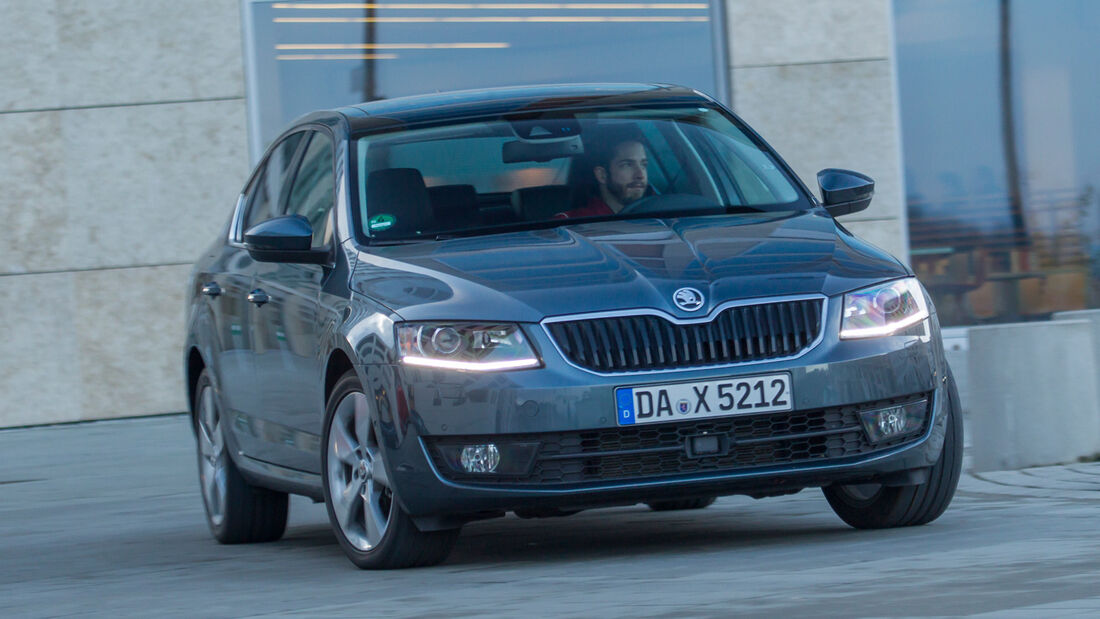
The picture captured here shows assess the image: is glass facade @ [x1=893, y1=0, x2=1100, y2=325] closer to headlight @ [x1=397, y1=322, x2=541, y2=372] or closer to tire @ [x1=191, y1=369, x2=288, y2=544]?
A: tire @ [x1=191, y1=369, x2=288, y2=544]

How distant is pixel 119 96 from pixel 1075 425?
7.03 metres

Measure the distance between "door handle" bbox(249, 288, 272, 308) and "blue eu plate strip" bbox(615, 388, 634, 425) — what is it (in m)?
1.94

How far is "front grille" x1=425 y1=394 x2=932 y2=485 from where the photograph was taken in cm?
551

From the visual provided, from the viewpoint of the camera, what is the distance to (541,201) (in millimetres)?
6586

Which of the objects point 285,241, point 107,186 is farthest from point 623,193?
point 107,186

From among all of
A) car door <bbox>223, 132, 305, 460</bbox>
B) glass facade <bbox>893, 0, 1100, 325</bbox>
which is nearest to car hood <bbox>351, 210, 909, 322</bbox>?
car door <bbox>223, 132, 305, 460</bbox>

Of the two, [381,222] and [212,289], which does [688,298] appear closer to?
[381,222]

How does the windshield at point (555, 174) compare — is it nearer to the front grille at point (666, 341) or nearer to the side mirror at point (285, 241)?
the side mirror at point (285, 241)

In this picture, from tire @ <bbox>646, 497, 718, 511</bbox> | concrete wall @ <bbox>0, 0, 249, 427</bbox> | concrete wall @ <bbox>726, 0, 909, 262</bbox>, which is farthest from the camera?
concrete wall @ <bbox>726, 0, 909, 262</bbox>

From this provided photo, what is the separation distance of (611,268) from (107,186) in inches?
304

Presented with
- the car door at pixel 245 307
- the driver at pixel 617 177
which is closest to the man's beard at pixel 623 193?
the driver at pixel 617 177

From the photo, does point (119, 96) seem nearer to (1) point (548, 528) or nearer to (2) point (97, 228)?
(2) point (97, 228)

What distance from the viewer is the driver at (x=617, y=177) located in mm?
6574

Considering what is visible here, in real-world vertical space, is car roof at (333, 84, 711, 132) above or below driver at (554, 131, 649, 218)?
above
